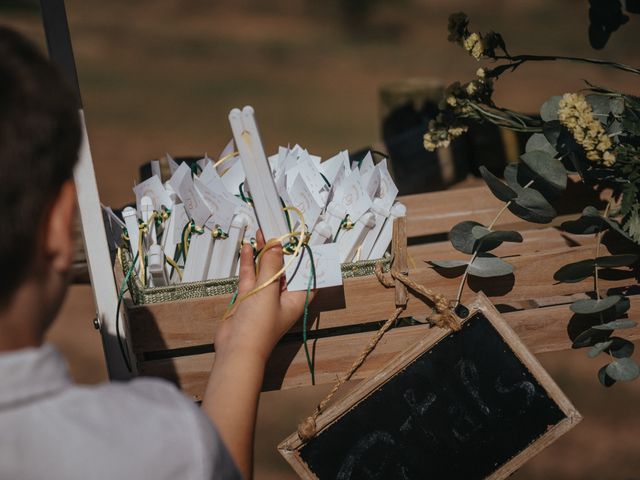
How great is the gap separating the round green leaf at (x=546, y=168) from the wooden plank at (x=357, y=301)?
0.15 metres

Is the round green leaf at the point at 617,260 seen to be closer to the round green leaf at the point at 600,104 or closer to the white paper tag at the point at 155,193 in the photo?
the round green leaf at the point at 600,104

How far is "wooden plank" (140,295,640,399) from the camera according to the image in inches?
55.2

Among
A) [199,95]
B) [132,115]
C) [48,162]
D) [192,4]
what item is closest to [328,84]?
[199,95]

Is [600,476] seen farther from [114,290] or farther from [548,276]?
[114,290]

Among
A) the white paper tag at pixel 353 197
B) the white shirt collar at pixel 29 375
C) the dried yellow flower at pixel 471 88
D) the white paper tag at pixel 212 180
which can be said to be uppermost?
the dried yellow flower at pixel 471 88

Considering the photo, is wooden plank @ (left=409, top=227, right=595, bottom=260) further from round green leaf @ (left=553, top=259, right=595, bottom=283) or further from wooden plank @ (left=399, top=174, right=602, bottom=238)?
round green leaf @ (left=553, top=259, right=595, bottom=283)

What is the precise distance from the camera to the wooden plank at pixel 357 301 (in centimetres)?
137

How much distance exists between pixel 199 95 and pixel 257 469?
6.03 metres

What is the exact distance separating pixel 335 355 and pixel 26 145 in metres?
0.83

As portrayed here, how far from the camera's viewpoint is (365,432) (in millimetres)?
1362

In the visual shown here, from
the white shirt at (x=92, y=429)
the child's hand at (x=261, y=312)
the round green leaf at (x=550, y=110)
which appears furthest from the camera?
the round green leaf at (x=550, y=110)

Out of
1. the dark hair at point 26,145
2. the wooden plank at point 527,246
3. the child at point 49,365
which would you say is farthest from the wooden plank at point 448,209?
the dark hair at point 26,145

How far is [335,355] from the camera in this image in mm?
1438

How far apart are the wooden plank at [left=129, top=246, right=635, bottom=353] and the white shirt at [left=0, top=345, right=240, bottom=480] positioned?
50 centimetres
